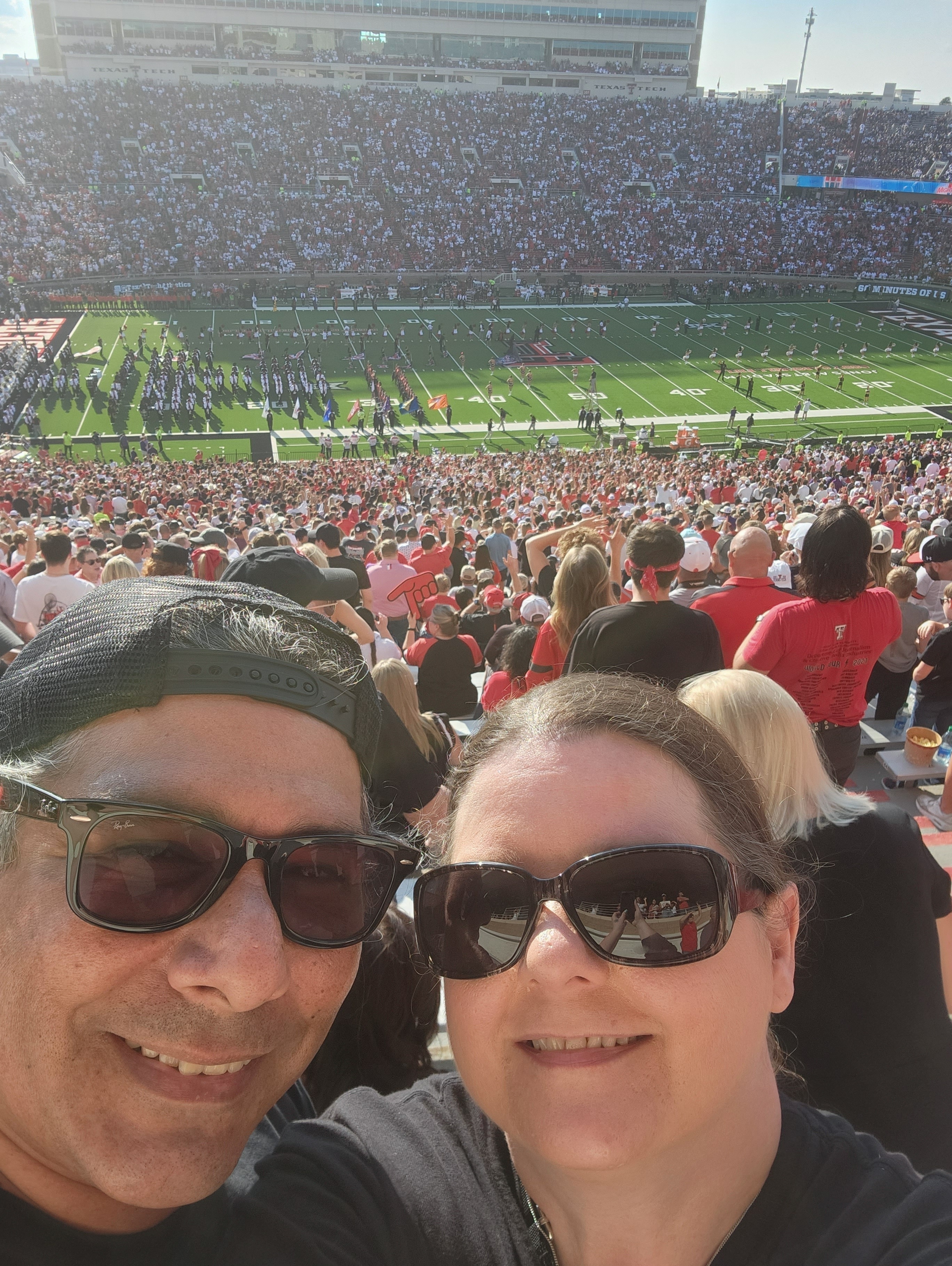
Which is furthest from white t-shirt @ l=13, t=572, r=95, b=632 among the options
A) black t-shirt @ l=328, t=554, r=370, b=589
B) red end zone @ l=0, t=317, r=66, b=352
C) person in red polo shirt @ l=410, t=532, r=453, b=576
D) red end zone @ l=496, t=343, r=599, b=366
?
red end zone @ l=496, t=343, r=599, b=366

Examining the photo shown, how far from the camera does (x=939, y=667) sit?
20.0ft

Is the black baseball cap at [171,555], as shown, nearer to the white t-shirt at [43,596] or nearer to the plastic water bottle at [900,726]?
the white t-shirt at [43,596]

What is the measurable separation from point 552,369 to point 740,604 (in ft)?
141

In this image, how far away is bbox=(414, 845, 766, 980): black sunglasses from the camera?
142 centimetres

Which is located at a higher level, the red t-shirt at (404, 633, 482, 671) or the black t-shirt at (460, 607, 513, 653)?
the red t-shirt at (404, 633, 482, 671)

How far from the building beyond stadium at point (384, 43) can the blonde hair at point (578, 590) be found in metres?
86.2

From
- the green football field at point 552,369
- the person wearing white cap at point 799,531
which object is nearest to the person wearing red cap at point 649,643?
the person wearing white cap at point 799,531

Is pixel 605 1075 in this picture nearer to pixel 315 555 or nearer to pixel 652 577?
pixel 652 577

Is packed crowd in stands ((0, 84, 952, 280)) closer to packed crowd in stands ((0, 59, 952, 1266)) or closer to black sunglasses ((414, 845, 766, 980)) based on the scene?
packed crowd in stands ((0, 59, 952, 1266))

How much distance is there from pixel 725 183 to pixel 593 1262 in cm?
8328

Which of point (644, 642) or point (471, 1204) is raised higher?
point (471, 1204)

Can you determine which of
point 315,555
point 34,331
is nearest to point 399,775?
point 315,555

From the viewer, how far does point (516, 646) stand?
6.16 m

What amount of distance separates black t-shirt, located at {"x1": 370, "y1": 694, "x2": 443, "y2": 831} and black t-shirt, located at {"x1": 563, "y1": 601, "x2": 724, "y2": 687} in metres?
0.99
